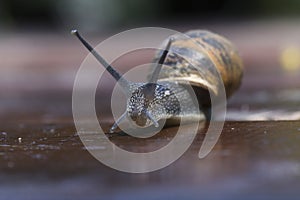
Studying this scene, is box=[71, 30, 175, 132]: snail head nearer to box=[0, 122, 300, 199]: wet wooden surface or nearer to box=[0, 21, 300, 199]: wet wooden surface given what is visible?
box=[0, 21, 300, 199]: wet wooden surface

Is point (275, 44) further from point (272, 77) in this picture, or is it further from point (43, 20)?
point (43, 20)

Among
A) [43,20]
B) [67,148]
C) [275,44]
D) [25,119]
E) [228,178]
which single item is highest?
[43,20]

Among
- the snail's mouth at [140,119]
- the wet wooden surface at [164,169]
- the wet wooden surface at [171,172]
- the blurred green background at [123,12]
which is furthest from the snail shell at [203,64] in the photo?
the blurred green background at [123,12]

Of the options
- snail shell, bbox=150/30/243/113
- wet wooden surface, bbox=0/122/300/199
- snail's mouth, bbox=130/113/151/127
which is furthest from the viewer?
snail shell, bbox=150/30/243/113

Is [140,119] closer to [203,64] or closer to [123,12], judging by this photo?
[203,64]

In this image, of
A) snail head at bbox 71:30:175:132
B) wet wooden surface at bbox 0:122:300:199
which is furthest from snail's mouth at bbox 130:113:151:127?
wet wooden surface at bbox 0:122:300:199

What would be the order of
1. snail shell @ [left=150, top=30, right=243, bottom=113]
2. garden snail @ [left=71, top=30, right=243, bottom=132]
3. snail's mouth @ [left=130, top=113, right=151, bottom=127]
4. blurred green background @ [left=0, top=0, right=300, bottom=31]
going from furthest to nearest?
blurred green background @ [left=0, top=0, right=300, bottom=31], snail shell @ [left=150, top=30, right=243, bottom=113], garden snail @ [left=71, top=30, right=243, bottom=132], snail's mouth @ [left=130, top=113, right=151, bottom=127]

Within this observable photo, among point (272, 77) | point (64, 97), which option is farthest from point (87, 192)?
point (272, 77)

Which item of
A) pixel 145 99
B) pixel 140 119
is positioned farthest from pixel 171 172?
pixel 145 99
